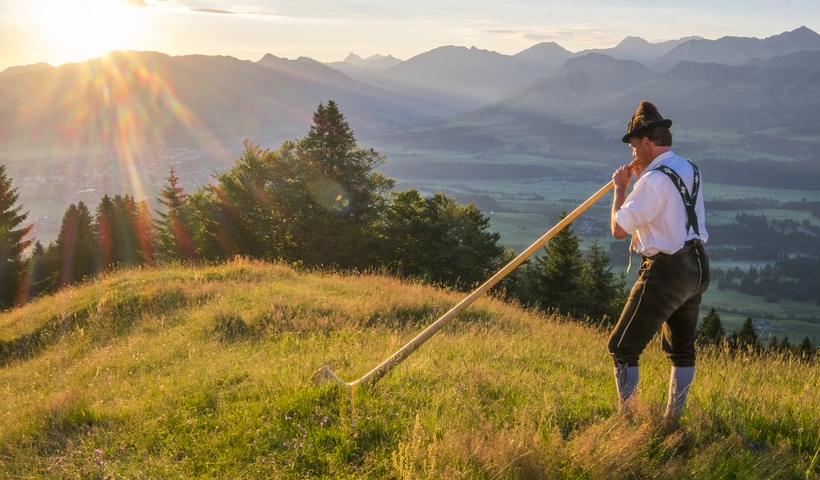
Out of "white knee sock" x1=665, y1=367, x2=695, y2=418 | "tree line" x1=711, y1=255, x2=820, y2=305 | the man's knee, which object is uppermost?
the man's knee

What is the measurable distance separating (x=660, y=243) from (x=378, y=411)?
2.69 metres

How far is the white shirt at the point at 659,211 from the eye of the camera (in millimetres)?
3770

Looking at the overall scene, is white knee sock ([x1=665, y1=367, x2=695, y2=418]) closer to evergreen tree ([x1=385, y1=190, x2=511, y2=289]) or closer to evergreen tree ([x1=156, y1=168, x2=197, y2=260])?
evergreen tree ([x1=385, y1=190, x2=511, y2=289])

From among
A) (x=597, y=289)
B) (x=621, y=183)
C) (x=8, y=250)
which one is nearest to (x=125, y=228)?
(x=8, y=250)

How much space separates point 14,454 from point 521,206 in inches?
7077

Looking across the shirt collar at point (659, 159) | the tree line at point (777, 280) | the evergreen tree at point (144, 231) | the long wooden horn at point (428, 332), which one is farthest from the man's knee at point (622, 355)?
the tree line at point (777, 280)

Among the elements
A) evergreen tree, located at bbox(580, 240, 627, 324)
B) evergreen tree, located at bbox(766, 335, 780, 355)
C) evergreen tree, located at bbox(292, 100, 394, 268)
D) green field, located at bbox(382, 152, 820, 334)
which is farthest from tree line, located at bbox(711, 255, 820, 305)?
evergreen tree, located at bbox(766, 335, 780, 355)

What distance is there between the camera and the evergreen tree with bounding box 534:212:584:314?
35125 mm

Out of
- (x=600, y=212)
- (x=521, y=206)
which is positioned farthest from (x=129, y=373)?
(x=600, y=212)

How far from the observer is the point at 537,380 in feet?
17.9

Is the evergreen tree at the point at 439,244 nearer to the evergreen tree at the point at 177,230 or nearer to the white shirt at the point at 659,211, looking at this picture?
the evergreen tree at the point at 177,230

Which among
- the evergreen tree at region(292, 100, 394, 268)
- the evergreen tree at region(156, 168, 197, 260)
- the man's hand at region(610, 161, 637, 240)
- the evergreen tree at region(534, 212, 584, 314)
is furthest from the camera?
the evergreen tree at region(156, 168, 197, 260)

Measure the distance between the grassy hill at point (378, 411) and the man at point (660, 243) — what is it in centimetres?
54

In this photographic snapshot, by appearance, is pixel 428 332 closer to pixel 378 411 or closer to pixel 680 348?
pixel 378 411
